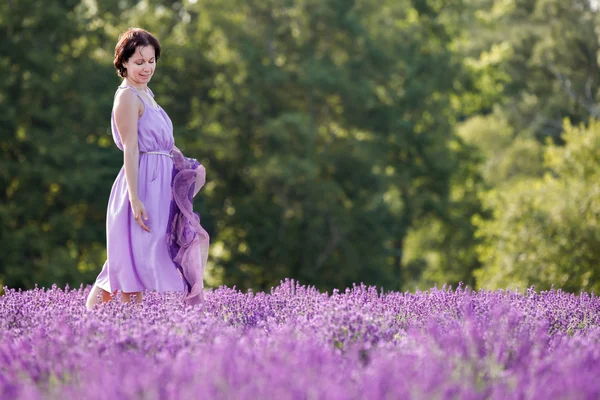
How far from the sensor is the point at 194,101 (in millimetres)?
30453

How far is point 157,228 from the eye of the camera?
235 inches

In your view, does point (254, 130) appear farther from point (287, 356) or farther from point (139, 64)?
point (287, 356)

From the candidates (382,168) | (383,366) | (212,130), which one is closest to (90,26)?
(212,130)

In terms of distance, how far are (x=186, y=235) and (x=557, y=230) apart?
19367mm

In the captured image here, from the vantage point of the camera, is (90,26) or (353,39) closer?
(90,26)

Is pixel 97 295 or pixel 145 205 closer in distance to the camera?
pixel 145 205

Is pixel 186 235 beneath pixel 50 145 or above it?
beneath

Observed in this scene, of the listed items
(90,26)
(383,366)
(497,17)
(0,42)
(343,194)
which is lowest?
(383,366)

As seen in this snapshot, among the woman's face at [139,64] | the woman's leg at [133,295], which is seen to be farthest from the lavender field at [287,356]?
the woman's face at [139,64]

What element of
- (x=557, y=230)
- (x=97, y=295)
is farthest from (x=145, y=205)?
(x=557, y=230)

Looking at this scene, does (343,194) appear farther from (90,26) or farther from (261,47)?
(90,26)

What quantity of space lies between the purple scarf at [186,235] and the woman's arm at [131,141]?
0.88 ft

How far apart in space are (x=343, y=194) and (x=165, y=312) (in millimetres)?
23432

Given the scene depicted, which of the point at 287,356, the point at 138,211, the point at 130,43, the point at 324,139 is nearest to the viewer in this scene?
the point at 287,356
